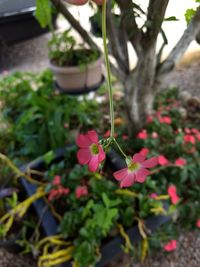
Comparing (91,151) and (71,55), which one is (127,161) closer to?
(91,151)

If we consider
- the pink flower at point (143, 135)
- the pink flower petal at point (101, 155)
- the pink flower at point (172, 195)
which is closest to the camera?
the pink flower petal at point (101, 155)

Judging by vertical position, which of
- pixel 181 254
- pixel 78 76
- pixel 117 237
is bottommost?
pixel 181 254

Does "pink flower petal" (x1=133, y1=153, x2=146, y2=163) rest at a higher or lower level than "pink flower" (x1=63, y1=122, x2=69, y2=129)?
higher

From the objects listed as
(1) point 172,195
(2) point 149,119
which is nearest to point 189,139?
(2) point 149,119

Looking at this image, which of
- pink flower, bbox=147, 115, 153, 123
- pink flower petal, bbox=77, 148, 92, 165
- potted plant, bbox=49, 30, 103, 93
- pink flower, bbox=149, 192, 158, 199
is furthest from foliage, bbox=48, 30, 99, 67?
pink flower petal, bbox=77, 148, 92, 165

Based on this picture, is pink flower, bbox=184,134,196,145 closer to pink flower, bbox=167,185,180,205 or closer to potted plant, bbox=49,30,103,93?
pink flower, bbox=167,185,180,205

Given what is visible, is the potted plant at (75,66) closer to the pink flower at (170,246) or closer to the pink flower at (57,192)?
the pink flower at (57,192)

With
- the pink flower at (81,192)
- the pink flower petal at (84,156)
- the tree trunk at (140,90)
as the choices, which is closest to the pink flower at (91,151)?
the pink flower petal at (84,156)

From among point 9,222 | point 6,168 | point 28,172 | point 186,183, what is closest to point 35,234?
point 9,222
